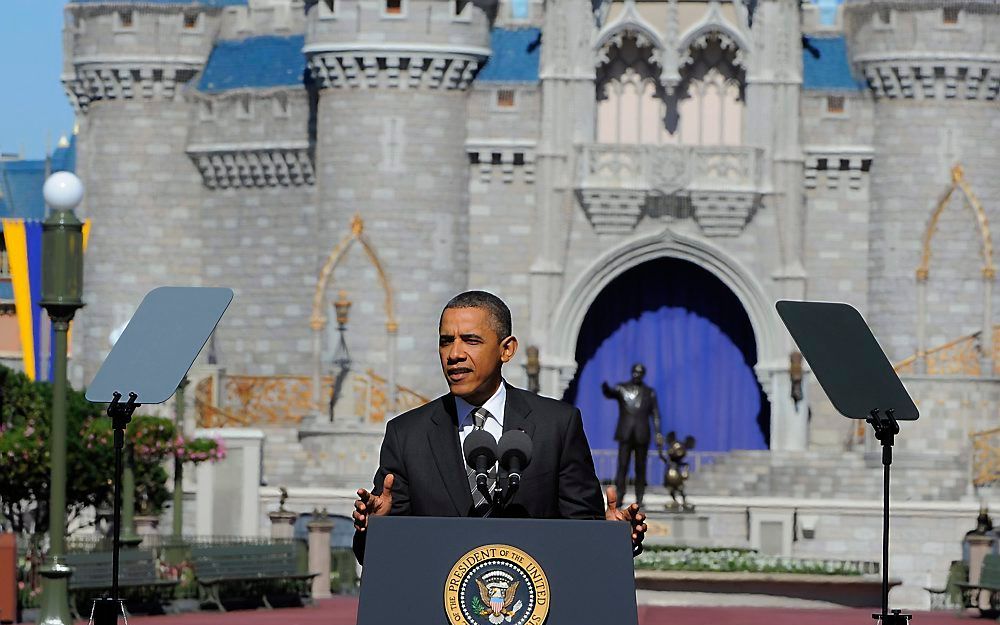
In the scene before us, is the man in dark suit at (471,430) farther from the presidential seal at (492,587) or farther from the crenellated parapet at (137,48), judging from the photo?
the crenellated parapet at (137,48)

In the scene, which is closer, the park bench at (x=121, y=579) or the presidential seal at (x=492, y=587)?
the presidential seal at (x=492, y=587)

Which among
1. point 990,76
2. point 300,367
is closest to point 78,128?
point 300,367

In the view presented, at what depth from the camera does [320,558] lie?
99.8ft

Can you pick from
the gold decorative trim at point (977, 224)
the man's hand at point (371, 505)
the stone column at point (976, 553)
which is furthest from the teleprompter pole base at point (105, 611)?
the gold decorative trim at point (977, 224)

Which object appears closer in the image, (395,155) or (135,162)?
(395,155)

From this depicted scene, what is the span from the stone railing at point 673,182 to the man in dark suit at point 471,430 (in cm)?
3510

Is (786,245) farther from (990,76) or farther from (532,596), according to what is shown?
(532,596)

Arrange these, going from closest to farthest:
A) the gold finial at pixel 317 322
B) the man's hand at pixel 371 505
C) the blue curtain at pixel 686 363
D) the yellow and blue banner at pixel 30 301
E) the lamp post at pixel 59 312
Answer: the man's hand at pixel 371 505 → the lamp post at pixel 59 312 → the gold finial at pixel 317 322 → the blue curtain at pixel 686 363 → the yellow and blue banner at pixel 30 301

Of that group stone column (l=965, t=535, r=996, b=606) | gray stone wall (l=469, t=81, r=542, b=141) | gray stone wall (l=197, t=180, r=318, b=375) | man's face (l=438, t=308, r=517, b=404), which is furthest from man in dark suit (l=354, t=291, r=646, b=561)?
gray stone wall (l=197, t=180, r=318, b=375)

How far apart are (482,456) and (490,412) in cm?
60

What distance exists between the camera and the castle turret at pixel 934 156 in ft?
145

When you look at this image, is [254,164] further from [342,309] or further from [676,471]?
[676,471]

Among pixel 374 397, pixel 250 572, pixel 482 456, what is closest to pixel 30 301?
pixel 374 397

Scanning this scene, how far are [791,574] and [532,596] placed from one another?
2105 centimetres
